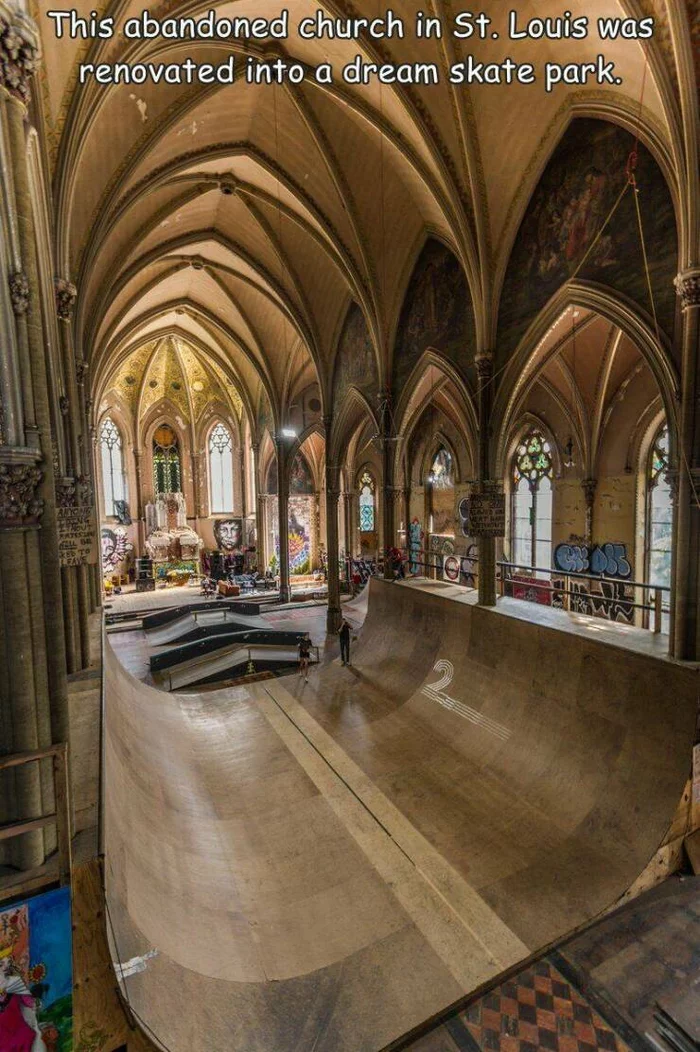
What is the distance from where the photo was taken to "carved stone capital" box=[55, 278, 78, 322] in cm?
846

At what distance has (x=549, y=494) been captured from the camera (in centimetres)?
1855

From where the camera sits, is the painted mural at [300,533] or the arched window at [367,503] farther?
the arched window at [367,503]

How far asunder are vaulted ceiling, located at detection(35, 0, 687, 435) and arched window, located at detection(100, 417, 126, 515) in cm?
1172

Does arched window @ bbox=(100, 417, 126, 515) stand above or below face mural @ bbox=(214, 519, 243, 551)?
above

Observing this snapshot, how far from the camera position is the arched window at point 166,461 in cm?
3017

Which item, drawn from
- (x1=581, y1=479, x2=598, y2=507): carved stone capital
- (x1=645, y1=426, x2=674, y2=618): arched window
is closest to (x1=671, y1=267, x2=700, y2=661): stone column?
(x1=645, y1=426, x2=674, y2=618): arched window

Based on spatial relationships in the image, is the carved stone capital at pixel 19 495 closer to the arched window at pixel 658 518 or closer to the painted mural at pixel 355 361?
the painted mural at pixel 355 361

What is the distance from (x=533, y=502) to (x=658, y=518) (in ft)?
15.2

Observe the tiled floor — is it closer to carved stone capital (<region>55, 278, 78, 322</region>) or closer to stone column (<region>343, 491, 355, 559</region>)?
carved stone capital (<region>55, 278, 78, 322</region>)

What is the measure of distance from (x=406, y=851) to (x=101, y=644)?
24.4ft

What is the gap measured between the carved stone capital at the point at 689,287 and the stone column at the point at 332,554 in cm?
1206

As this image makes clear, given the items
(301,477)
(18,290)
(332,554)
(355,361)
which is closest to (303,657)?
(332,554)

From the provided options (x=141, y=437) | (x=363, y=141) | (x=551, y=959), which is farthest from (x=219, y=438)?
(x=551, y=959)

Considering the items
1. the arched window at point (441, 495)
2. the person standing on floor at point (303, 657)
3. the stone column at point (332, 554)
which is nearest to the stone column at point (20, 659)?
the person standing on floor at point (303, 657)
